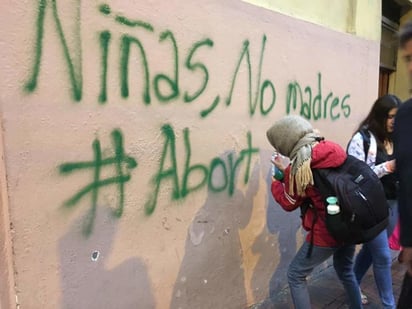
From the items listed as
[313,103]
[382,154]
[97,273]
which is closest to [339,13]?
[313,103]

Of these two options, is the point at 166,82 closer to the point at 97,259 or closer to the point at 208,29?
the point at 208,29

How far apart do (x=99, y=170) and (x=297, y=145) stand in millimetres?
1159

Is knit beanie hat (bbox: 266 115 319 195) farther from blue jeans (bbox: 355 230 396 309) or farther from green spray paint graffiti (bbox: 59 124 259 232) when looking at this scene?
blue jeans (bbox: 355 230 396 309)

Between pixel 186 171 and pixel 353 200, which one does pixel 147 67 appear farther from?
pixel 353 200

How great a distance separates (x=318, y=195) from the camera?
2561mm

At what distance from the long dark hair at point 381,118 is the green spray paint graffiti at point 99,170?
191 centimetres

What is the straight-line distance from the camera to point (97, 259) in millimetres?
2275

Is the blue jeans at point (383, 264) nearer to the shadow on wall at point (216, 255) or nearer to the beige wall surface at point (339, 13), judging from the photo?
the shadow on wall at point (216, 255)

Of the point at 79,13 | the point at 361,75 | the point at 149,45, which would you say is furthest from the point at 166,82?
the point at 361,75

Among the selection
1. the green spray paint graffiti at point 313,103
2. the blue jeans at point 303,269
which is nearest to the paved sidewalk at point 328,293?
the blue jeans at point 303,269

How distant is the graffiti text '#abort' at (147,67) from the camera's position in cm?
201

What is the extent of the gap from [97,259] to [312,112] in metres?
2.37

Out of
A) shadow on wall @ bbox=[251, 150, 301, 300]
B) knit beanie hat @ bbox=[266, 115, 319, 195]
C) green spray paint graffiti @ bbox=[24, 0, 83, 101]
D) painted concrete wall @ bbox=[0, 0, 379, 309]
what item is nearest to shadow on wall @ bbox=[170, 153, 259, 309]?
painted concrete wall @ bbox=[0, 0, 379, 309]

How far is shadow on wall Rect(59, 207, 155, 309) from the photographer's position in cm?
216
